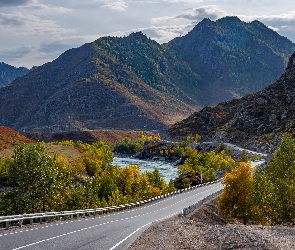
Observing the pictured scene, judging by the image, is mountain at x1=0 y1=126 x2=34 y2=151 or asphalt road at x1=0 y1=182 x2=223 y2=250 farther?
mountain at x1=0 y1=126 x2=34 y2=151

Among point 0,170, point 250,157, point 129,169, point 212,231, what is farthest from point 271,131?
point 212,231

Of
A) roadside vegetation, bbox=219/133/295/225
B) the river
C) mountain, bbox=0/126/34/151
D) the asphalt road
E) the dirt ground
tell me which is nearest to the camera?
the dirt ground

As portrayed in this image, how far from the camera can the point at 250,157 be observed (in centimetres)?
13938

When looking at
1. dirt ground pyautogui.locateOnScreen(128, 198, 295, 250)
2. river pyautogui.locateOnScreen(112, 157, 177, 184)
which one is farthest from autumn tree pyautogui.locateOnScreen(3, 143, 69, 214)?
river pyautogui.locateOnScreen(112, 157, 177, 184)

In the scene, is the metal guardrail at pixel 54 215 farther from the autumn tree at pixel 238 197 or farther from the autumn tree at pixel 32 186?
the autumn tree at pixel 238 197

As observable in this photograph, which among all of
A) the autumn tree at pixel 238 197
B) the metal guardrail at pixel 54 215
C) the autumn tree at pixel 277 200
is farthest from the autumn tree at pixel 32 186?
the autumn tree at pixel 277 200

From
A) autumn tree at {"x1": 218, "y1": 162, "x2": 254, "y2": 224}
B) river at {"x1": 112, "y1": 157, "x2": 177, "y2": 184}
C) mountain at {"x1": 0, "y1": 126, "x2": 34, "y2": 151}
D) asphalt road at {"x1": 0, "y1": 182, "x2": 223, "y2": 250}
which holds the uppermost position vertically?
mountain at {"x1": 0, "y1": 126, "x2": 34, "y2": 151}

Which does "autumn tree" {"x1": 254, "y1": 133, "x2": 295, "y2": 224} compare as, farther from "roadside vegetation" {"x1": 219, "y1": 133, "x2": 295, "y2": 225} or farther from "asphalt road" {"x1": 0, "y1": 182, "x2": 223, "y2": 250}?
"asphalt road" {"x1": 0, "y1": 182, "x2": 223, "y2": 250}

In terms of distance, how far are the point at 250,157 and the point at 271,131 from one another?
75.8 ft

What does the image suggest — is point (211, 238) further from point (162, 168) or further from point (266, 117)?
point (266, 117)

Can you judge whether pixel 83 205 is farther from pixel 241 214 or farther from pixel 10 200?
pixel 241 214

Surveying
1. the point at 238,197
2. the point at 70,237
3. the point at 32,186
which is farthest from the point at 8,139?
the point at 70,237

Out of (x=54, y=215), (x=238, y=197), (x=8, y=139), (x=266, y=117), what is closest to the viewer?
(x=54, y=215)

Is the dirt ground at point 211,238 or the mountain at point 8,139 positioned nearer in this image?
the dirt ground at point 211,238
